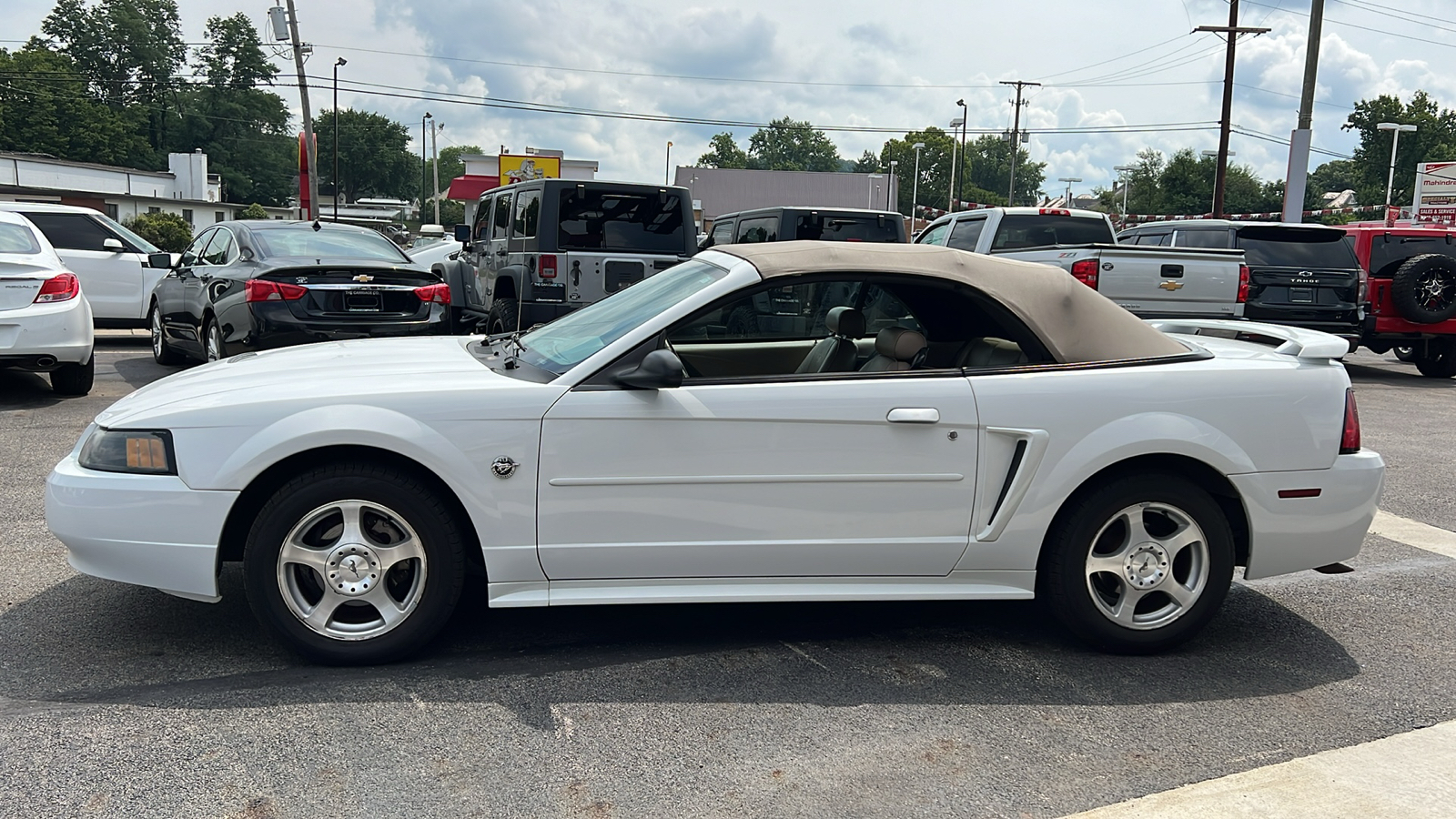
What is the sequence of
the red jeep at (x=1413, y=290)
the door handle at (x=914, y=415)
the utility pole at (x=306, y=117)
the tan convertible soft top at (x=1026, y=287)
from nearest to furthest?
the door handle at (x=914, y=415), the tan convertible soft top at (x=1026, y=287), the red jeep at (x=1413, y=290), the utility pole at (x=306, y=117)

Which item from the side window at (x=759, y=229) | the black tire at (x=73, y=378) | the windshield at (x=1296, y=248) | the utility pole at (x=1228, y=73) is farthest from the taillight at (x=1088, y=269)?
the utility pole at (x=1228, y=73)

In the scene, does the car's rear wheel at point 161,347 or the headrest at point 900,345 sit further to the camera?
the car's rear wheel at point 161,347

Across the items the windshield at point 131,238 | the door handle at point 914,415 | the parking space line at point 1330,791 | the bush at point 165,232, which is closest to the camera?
the parking space line at point 1330,791

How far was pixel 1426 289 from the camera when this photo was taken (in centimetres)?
1330

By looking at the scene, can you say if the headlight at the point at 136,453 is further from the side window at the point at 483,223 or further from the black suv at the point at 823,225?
the black suv at the point at 823,225

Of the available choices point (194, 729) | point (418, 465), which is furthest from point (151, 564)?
point (418, 465)

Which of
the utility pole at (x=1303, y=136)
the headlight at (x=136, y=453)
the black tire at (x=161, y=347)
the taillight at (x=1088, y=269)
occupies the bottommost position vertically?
the black tire at (x=161, y=347)

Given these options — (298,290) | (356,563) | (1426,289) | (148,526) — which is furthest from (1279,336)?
(1426,289)

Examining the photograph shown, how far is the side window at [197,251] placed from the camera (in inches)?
435

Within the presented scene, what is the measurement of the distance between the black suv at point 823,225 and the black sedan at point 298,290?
12.6 feet

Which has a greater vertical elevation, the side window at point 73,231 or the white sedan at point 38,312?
the side window at point 73,231

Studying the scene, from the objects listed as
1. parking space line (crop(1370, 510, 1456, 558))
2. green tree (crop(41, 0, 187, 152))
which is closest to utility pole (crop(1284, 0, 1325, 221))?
parking space line (crop(1370, 510, 1456, 558))

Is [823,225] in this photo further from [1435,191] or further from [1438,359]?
[1435,191]

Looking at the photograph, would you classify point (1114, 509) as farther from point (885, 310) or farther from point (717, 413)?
point (717, 413)
